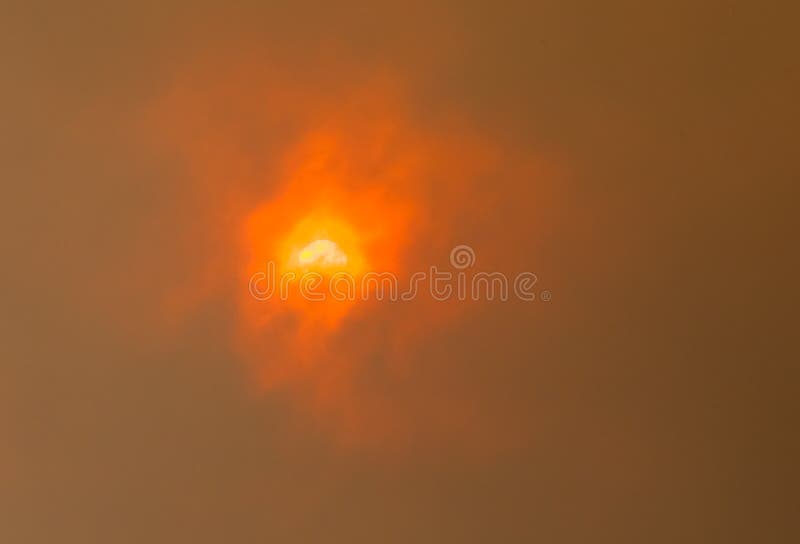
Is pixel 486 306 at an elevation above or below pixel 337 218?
below

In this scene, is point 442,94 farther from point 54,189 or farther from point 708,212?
point 54,189

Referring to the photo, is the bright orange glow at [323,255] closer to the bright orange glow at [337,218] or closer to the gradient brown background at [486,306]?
the bright orange glow at [337,218]

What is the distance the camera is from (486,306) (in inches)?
65.3

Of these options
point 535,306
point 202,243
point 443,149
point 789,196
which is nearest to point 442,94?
point 443,149

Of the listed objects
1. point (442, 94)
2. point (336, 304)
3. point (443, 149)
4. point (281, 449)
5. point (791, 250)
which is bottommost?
point (281, 449)

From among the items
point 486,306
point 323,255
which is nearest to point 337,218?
point 323,255

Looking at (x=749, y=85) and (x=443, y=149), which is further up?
(x=749, y=85)

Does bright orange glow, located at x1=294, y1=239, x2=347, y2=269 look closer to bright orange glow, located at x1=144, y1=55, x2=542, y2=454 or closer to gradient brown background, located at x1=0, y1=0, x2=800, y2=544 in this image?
bright orange glow, located at x1=144, y1=55, x2=542, y2=454

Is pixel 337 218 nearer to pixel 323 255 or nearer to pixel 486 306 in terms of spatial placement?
pixel 323 255

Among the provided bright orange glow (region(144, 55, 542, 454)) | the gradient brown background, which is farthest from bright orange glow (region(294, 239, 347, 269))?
the gradient brown background

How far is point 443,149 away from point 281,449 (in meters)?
0.77

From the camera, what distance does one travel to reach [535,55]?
1675 mm

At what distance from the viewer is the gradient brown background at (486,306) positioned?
1.60 m

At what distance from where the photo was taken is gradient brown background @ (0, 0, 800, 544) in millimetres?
1604
